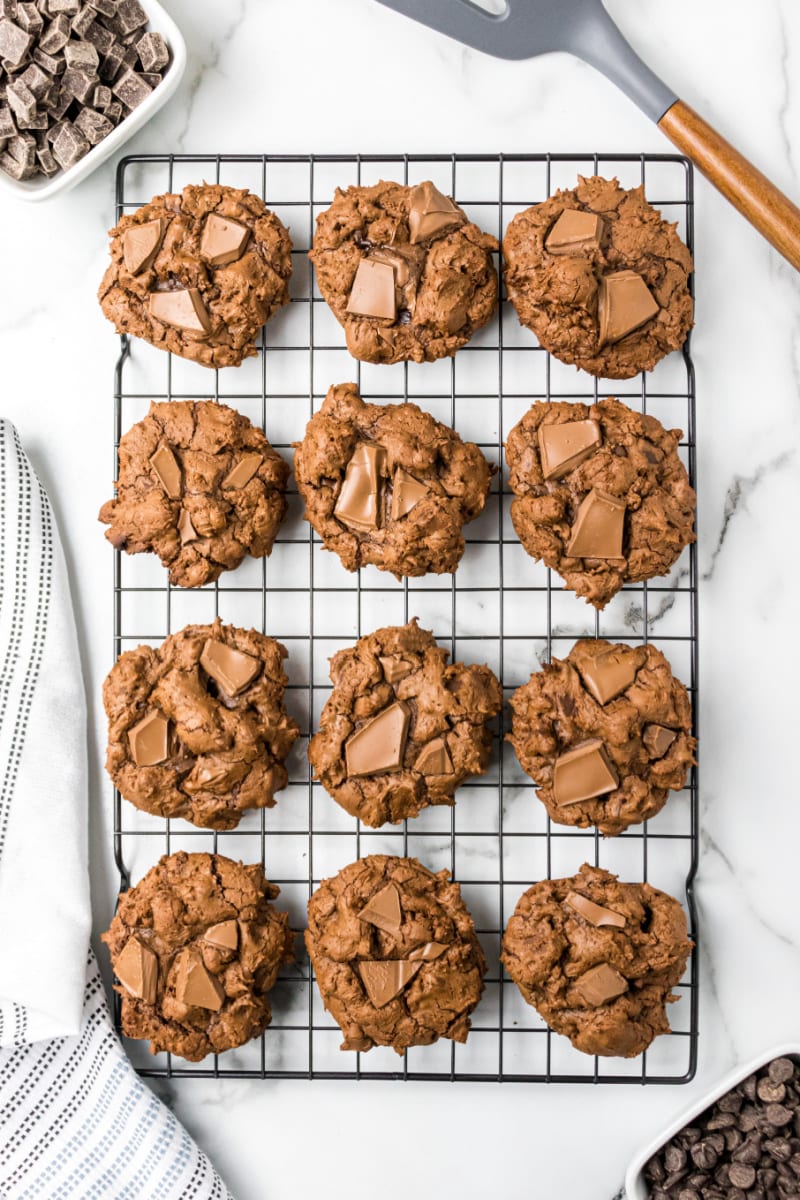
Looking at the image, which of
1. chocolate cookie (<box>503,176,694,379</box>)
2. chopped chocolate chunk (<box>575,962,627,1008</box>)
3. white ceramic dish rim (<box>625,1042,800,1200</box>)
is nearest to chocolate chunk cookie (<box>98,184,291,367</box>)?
chocolate cookie (<box>503,176,694,379</box>)

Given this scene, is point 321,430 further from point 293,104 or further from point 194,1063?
point 194,1063

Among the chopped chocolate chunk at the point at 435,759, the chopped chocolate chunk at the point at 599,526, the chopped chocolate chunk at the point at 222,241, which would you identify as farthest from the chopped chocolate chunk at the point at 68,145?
the chopped chocolate chunk at the point at 435,759

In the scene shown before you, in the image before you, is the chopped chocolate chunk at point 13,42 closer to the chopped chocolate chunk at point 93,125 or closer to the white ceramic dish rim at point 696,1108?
the chopped chocolate chunk at point 93,125

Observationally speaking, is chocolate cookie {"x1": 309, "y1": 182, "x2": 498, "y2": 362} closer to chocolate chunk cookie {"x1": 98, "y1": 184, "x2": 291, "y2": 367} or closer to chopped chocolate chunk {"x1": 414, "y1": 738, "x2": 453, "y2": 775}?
chocolate chunk cookie {"x1": 98, "y1": 184, "x2": 291, "y2": 367}

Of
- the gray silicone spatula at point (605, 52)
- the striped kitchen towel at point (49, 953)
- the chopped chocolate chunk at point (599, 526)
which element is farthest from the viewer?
the striped kitchen towel at point (49, 953)

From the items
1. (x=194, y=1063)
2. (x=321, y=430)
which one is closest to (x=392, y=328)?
(x=321, y=430)

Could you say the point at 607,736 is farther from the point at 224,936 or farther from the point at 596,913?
the point at 224,936
